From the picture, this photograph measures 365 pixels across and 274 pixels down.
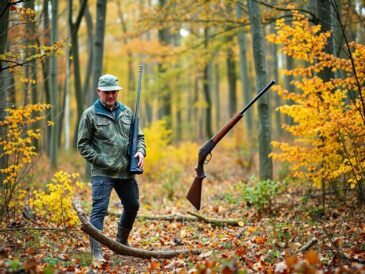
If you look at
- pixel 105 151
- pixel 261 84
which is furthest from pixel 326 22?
pixel 105 151

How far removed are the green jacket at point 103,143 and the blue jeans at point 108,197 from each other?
0.34 feet

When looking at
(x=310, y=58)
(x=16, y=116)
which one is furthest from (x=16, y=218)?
(x=310, y=58)

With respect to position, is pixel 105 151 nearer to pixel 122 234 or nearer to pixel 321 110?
pixel 122 234

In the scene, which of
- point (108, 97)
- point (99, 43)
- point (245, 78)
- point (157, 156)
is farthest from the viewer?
point (245, 78)

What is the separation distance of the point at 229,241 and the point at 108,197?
1907mm

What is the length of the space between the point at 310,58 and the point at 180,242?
384 cm

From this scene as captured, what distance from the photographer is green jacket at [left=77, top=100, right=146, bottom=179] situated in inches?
214

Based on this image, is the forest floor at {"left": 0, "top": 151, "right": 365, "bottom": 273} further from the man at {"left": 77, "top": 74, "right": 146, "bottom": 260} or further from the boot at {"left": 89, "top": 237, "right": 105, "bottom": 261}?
the man at {"left": 77, "top": 74, "right": 146, "bottom": 260}

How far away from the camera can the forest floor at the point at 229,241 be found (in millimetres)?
4336

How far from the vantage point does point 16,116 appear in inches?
258

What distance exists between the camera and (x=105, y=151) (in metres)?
5.48

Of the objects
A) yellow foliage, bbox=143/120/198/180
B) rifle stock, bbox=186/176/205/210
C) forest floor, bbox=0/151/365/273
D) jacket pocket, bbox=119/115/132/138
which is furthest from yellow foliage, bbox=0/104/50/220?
yellow foliage, bbox=143/120/198/180

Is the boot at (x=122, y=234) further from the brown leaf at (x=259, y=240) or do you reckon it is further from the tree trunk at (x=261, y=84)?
the tree trunk at (x=261, y=84)

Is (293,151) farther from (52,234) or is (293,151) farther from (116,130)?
(52,234)
